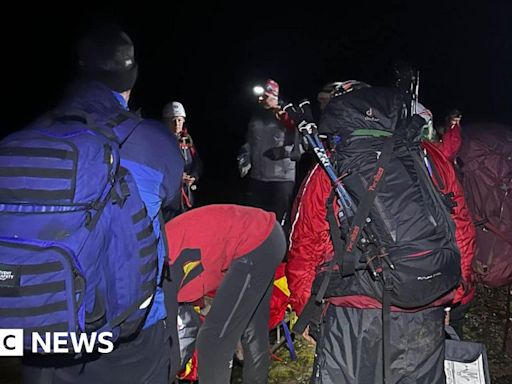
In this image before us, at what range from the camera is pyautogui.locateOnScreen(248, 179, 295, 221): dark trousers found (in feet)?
23.3

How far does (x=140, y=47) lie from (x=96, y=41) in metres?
19.1

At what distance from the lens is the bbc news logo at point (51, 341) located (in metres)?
1.74

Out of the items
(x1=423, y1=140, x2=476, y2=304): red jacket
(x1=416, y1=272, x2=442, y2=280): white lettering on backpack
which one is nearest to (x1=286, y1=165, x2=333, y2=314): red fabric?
(x1=416, y1=272, x2=442, y2=280): white lettering on backpack

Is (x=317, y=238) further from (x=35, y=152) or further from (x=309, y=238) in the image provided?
(x=35, y=152)

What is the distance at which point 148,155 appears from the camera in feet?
6.72

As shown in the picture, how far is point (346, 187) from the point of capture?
258cm

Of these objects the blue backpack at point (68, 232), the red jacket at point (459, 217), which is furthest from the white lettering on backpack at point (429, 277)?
the blue backpack at point (68, 232)

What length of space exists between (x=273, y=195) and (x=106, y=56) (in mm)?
5130

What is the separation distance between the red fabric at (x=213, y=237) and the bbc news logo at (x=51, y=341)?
76 cm

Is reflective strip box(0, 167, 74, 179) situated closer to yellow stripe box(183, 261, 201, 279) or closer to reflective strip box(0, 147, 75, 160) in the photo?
reflective strip box(0, 147, 75, 160)

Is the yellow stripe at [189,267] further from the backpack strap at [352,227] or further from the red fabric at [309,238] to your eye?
the backpack strap at [352,227]

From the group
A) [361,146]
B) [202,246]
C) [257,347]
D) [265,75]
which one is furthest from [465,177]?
[265,75]

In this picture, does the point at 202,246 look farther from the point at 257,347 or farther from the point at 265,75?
the point at 265,75

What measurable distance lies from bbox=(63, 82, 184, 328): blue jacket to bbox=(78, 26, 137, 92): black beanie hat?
0.07m
